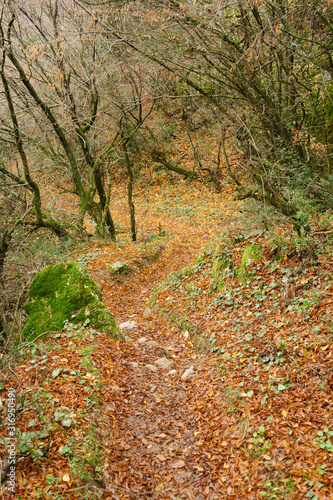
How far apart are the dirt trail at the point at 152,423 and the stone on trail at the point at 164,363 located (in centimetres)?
8

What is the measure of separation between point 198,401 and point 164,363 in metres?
1.25

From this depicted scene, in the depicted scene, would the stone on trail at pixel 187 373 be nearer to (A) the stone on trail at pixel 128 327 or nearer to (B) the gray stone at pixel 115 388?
(B) the gray stone at pixel 115 388

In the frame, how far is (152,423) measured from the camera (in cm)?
470

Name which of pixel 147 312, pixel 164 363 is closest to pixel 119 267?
pixel 147 312

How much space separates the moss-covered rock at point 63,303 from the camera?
6.16 metres

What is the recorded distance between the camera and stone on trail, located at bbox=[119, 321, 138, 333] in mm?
7545

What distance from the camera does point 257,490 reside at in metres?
3.43

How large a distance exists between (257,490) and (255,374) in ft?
5.06

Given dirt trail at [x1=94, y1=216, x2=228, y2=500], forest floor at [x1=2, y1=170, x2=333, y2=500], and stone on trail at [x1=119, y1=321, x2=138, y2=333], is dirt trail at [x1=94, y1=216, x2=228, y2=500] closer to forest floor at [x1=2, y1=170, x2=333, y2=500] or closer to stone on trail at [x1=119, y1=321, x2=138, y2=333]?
forest floor at [x1=2, y1=170, x2=333, y2=500]

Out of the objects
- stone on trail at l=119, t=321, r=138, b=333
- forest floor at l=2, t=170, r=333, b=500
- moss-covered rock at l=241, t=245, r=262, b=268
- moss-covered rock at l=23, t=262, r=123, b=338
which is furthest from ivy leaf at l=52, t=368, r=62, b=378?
moss-covered rock at l=241, t=245, r=262, b=268

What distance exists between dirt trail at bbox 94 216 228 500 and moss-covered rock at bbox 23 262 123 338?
2.11 ft

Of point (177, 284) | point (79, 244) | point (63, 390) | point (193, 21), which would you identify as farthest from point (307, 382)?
point (79, 244)

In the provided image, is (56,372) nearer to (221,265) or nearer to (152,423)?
(152,423)

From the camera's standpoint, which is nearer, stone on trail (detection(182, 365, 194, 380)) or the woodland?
the woodland
